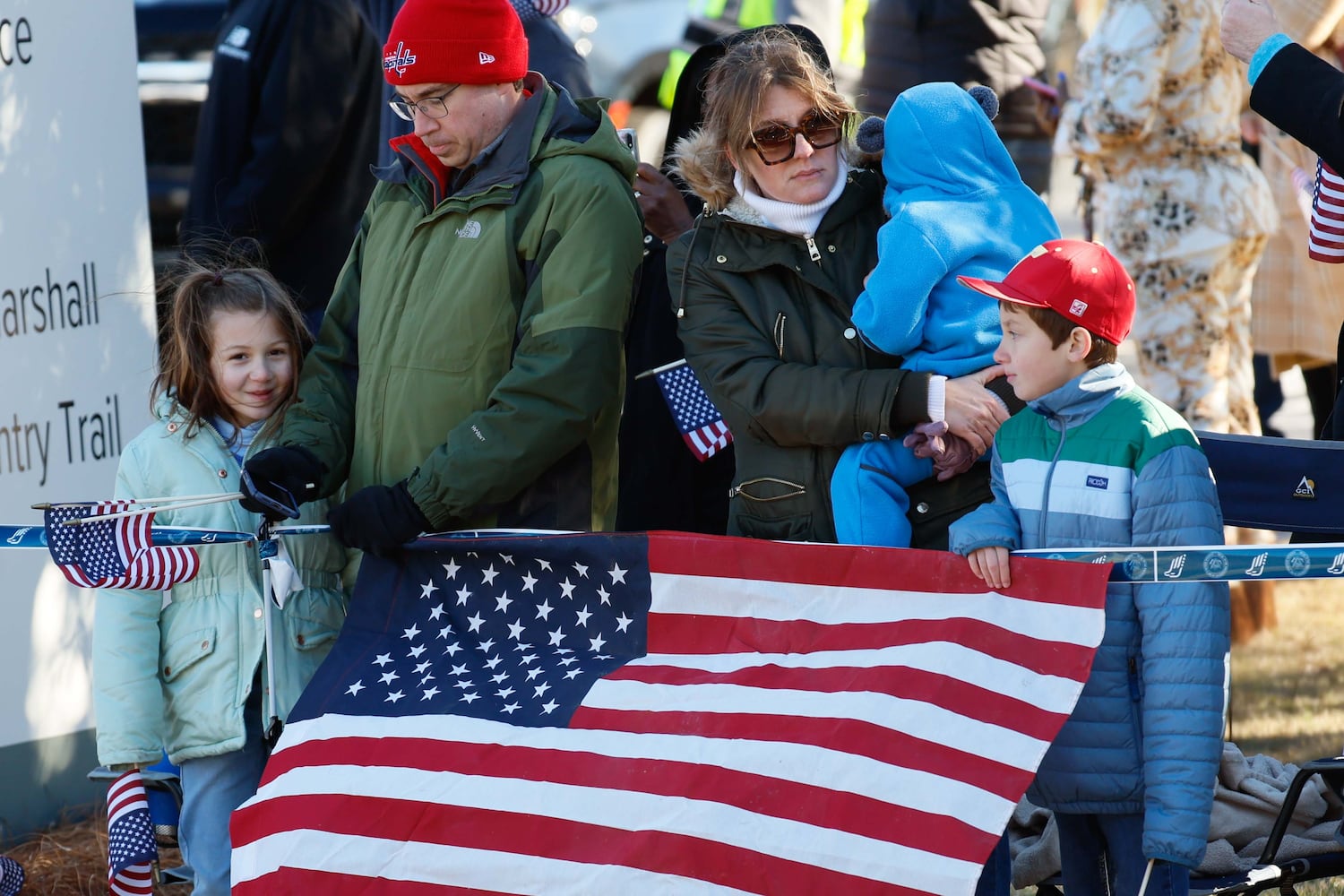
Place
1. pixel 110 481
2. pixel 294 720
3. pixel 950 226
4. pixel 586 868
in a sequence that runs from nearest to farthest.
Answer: pixel 586 868 < pixel 950 226 < pixel 294 720 < pixel 110 481

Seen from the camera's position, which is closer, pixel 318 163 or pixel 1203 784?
pixel 1203 784

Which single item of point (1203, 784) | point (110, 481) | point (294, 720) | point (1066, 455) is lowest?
point (110, 481)

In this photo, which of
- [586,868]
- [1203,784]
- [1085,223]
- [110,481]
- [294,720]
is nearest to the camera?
[1203,784]

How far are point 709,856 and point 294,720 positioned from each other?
116 centimetres

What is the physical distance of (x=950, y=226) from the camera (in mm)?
3861

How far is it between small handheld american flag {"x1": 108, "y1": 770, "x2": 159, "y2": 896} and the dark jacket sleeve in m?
3.04

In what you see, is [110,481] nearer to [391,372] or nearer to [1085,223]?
[391,372]

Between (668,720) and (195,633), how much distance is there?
4.17 ft

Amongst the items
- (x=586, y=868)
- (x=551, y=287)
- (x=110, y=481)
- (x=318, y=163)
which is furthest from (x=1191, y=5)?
(x=586, y=868)

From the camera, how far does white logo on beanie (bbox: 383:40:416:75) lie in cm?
426

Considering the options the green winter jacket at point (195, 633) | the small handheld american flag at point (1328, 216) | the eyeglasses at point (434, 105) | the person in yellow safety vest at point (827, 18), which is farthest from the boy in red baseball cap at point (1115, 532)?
the person in yellow safety vest at point (827, 18)

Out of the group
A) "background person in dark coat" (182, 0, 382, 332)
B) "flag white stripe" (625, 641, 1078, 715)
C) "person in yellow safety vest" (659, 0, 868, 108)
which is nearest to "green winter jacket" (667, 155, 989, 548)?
"flag white stripe" (625, 641, 1078, 715)

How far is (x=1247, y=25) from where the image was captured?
164 inches

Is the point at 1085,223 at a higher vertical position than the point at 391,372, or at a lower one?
lower
